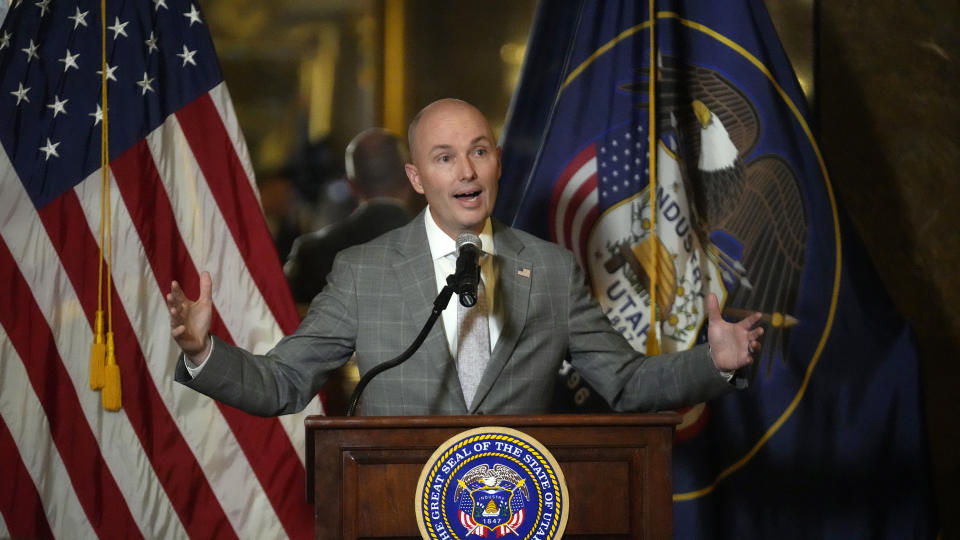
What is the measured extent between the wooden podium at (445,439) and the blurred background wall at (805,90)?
1.92 metres

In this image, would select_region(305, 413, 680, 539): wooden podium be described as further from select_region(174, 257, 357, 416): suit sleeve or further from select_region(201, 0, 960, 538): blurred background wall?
select_region(201, 0, 960, 538): blurred background wall

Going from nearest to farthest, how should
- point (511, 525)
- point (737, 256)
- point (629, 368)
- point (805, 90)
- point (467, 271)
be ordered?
point (511, 525) → point (467, 271) → point (629, 368) → point (737, 256) → point (805, 90)

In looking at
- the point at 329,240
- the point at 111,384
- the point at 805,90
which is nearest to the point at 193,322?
the point at 111,384

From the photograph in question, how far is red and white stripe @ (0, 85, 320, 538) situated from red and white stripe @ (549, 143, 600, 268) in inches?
38.6

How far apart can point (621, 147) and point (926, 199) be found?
1303mm

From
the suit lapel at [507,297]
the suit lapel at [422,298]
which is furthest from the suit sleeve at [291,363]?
the suit lapel at [507,297]

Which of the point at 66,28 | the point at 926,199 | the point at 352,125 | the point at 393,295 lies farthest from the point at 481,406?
the point at 926,199

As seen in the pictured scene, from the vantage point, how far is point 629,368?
8.05 feet

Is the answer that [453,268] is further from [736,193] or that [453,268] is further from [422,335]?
[736,193]

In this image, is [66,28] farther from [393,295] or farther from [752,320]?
[752,320]

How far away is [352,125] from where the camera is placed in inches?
143

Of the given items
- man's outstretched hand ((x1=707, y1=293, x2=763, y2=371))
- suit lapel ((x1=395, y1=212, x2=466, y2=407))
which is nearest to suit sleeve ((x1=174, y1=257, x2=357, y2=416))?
suit lapel ((x1=395, y1=212, x2=466, y2=407))

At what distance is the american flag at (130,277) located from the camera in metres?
3.19

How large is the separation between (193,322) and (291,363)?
41 centimetres
